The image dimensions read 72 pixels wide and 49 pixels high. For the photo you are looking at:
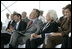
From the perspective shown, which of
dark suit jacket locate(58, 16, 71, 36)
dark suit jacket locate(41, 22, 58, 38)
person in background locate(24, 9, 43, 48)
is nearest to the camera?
dark suit jacket locate(58, 16, 71, 36)

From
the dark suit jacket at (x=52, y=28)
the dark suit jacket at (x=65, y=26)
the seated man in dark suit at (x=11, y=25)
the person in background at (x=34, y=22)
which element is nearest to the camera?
the dark suit jacket at (x=65, y=26)

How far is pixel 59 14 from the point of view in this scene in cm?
323

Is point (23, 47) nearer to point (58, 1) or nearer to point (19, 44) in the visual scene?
point (19, 44)

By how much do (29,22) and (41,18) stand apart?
0.16 meters

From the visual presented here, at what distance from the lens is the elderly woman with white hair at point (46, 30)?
3033mm

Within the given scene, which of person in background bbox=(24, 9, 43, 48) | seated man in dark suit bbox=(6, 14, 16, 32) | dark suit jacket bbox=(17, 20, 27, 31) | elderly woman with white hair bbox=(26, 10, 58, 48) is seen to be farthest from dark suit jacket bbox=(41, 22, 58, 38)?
seated man in dark suit bbox=(6, 14, 16, 32)

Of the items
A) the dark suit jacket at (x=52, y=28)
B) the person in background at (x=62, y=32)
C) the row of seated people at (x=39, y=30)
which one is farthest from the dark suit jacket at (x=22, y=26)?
the person in background at (x=62, y=32)

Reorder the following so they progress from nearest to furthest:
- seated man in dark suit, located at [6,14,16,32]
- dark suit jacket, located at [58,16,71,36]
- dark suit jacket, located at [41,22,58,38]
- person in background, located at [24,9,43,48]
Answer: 1. dark suit jacket, located at [58,16,71,36]
2. dark suit jacket, located at [41,22,58,38]
3. person in background, located at [24,9,43,48]
4. seated man in dark suit, located at [6,14,16,32]

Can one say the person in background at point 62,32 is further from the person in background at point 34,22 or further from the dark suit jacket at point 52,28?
the person in background at point 34,22

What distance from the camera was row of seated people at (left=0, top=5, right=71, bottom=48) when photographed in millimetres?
2947

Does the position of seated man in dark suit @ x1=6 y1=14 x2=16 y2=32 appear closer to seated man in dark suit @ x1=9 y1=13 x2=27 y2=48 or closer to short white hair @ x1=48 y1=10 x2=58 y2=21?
seated man in dark suit @ x1=9 y1=13 x2=27 y2=48

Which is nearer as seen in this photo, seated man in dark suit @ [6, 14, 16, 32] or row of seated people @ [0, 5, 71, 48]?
row of seated people @ [0, 5, 71, 48]

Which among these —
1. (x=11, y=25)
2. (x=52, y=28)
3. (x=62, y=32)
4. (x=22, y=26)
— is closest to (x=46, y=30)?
(x=52, y=28)

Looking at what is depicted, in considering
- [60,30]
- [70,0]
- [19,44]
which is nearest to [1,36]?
[19,44]
